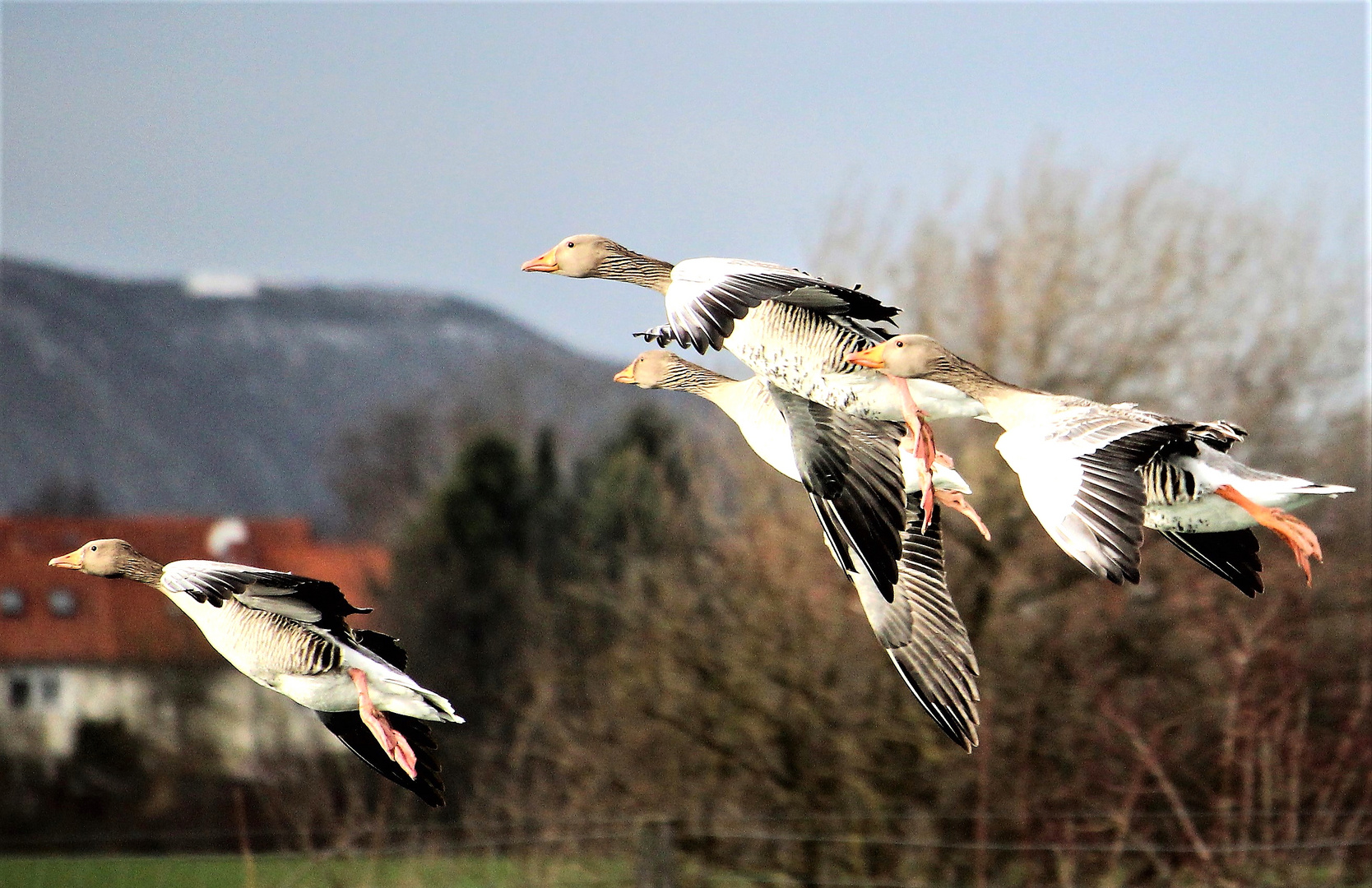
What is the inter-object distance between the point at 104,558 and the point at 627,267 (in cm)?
95

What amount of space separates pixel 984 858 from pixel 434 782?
42.6ft

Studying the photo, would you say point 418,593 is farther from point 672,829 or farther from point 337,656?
point 337,656

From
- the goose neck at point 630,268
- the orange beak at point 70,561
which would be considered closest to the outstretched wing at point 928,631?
the goose neck at point 630,268

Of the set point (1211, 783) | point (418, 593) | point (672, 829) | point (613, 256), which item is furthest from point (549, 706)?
point (418, 593)

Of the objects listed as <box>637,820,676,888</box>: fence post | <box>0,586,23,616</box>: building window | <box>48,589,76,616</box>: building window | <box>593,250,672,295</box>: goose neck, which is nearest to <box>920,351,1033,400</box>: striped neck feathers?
<box>593,250,672,295</box>: goose neck

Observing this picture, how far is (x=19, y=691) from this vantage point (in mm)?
43031

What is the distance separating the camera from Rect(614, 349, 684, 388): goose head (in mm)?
2705

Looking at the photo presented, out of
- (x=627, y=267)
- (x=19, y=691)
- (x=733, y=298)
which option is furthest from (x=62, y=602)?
(x=733, y=298)

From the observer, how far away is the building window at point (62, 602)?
41.1m

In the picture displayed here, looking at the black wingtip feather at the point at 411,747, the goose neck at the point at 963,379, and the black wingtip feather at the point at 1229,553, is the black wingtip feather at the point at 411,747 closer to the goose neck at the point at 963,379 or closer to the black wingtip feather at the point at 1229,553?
the goose neck at the point at 963,379

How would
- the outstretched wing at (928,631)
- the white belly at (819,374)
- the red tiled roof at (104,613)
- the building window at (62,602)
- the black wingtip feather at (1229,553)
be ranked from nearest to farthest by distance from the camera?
1. the white belly at (819,374)
2. the black wingtip feather at (1229,553)
3. the outstretched wing at (928,631)
4. the red tiled roof at (104,613)
5. the building window at (62,602)

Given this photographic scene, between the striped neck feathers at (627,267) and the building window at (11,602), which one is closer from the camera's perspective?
the striped neck feathers at (627,267)

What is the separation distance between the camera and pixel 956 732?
7.38ft

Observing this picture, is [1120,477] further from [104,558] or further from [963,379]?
[104,558]
